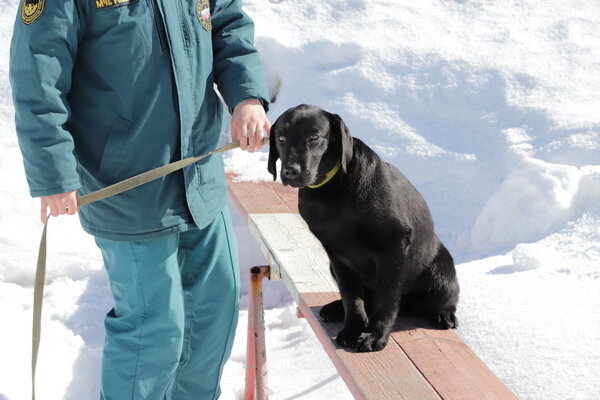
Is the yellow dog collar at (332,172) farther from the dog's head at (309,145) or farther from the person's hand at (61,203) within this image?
the person's hand at (61,203)

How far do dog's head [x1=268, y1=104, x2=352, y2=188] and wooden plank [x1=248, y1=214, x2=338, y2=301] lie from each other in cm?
55

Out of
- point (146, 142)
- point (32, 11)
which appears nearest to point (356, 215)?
point (146, 142)

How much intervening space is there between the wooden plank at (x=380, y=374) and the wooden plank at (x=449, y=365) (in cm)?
3

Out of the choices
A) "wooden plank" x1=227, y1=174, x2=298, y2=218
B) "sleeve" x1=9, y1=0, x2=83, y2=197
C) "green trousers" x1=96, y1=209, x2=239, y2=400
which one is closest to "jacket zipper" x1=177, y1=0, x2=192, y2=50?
"sleeve" x1=9, y1=0, x2=83, y2=197

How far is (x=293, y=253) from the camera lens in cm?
240

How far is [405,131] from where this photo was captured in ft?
12.8

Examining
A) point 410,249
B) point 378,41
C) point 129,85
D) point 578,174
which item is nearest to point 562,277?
point 578,174

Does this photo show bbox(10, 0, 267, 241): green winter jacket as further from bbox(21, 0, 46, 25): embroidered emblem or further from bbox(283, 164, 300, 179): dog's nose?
bbox(283, 164, 300, 179): dog's nose

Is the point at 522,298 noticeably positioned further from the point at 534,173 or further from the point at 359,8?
the point at 359,8

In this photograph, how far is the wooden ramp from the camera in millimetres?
1657

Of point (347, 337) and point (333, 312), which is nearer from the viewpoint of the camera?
point (347, 337)

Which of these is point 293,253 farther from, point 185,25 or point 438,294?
point 185,25

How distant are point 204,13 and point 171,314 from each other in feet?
2.58

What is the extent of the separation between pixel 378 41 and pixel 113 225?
306 cm
